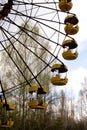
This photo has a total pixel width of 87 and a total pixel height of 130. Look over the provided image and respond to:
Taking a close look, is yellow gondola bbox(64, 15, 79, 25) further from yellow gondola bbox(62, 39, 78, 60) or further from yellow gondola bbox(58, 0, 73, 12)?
yellow gondola bbox(62, 39, 78, 60)

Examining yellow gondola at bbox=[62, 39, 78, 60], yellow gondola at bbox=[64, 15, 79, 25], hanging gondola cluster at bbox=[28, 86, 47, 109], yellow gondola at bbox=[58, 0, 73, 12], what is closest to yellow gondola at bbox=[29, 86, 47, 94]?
hanging gondola cluster at bbox=[28, 86, 47, 109]

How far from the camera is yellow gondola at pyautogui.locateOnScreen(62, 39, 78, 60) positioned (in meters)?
14.6

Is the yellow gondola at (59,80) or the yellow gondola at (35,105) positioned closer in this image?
the yellow gondola at (59,80)

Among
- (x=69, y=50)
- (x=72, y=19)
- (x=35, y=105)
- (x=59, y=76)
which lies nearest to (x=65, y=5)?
(x=72, y=19)

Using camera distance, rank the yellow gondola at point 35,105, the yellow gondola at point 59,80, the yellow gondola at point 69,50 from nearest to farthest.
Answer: the yellow gondola at point 59,80 < the yellow gondola at point 69,50 < the yellow gondola at point 35,105

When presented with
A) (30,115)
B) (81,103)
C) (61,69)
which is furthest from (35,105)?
(81,103)

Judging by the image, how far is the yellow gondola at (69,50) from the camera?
1461 cm

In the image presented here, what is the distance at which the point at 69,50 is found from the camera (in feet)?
48.5

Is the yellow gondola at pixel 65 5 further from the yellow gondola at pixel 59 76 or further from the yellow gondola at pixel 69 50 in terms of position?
the yellow gondola at pixel 59 76

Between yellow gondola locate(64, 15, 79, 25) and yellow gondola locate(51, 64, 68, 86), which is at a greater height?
yellow gondola locate(64, 15, 79, 25)

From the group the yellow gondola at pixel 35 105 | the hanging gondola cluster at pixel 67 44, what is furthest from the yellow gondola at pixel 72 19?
the yellow gondola at pixel 35 105

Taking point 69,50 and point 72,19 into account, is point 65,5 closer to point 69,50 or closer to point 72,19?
point 72,19

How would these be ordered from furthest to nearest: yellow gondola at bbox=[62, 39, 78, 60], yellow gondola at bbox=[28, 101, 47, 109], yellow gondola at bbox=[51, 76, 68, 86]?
yellow gondola at bbox=[28, 101, 47, 109], yellow gondola at bbox=[62, 39, 78, 60], yellow gondola at bbox=[51, 76, 68, 86]

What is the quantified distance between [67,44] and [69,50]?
280 mm
